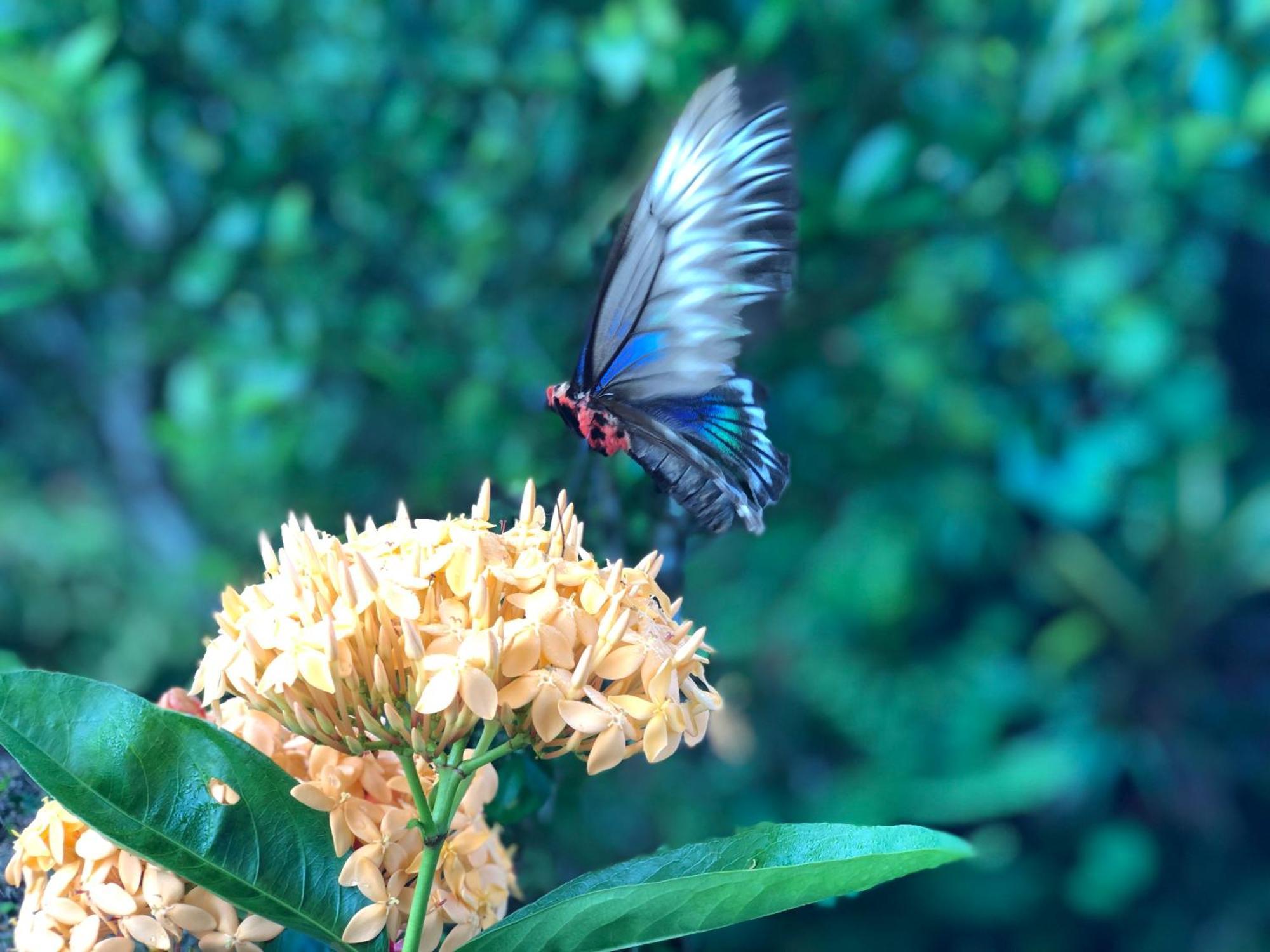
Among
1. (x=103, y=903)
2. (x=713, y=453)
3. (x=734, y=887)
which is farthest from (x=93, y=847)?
(x=713, y=453)

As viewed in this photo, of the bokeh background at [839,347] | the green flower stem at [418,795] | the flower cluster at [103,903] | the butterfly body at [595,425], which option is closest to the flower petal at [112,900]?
the flower cluster at [103,903]

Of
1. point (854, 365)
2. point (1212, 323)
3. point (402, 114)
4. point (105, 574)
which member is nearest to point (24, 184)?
point (402, 114)

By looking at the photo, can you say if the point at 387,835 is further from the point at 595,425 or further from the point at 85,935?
the point at 595,425

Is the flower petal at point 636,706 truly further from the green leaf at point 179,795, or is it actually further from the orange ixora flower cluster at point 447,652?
the green leaf at point 179,795

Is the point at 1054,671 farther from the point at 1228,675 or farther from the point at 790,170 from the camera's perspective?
the point at 790,170

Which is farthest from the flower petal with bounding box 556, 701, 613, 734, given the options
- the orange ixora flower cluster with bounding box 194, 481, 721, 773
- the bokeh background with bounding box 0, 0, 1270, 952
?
the bokeh background with bounding box 0, 0, 1270, 952

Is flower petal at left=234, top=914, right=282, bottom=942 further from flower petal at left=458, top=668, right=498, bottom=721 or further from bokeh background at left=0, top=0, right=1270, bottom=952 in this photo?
bokeh background at left=0, top=0, right=1270, bottom=952
